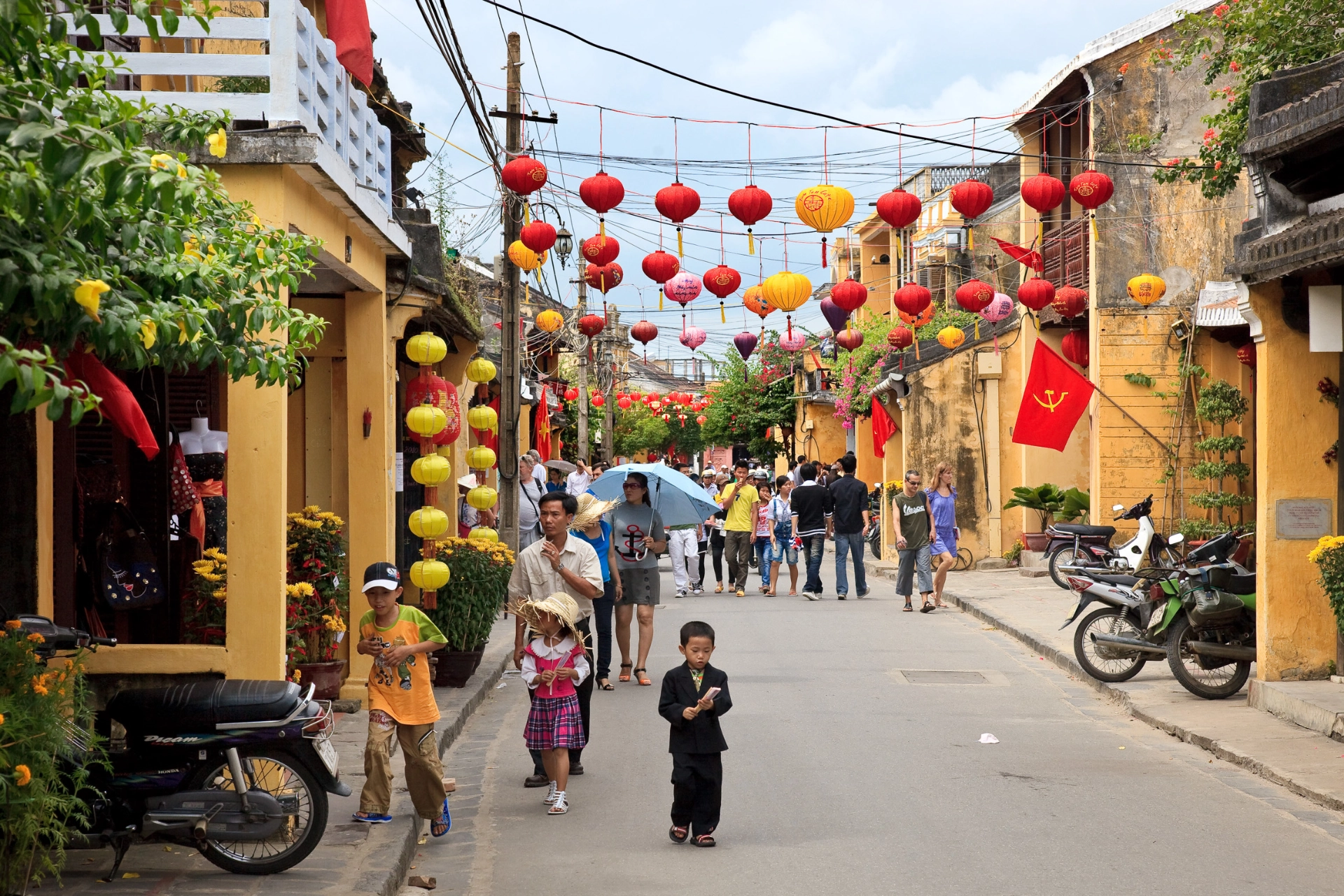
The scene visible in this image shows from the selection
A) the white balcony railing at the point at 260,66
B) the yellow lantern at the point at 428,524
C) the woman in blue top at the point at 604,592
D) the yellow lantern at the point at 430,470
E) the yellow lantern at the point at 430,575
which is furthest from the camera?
the yellow lantern at the point at 430,470

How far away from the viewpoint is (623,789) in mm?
8383

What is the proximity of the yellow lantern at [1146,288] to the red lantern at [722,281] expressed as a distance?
681 cm

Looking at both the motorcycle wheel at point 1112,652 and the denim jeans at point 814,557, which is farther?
the denim jeans at point 814,557

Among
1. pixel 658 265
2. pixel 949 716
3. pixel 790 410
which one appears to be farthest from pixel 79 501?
pixel 790 410

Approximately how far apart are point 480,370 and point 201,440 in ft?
17.7

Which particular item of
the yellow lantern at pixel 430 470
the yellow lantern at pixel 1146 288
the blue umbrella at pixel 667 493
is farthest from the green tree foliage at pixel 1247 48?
the yellow lantern at pixel 430 470

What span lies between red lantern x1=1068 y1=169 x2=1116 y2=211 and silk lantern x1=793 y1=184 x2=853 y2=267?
267 cm

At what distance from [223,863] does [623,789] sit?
9.18 ft

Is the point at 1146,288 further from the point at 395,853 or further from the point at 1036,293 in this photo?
the point at 395,853

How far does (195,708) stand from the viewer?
20.4 ft

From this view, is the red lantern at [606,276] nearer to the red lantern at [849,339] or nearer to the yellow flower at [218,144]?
the red lantern at [849,339]

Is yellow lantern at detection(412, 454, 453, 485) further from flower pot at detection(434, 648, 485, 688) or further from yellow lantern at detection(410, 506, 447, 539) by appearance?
flower pot at detection(434, 648, 485, 688)

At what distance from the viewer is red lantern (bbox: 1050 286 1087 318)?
21.3 metres

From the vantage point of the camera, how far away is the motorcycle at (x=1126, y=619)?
11.7 meters
